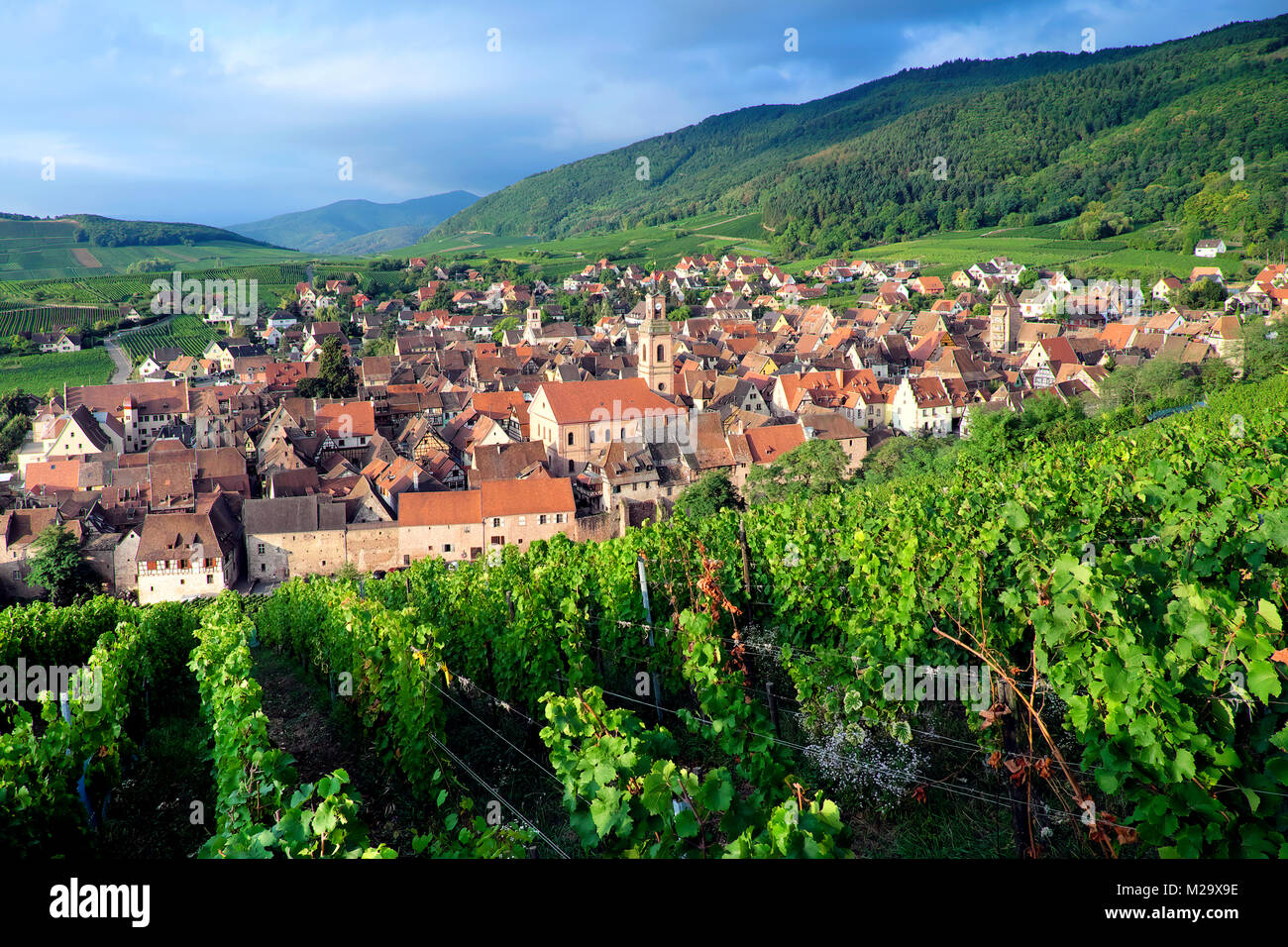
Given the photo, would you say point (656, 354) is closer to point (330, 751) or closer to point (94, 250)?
point (330, 751)

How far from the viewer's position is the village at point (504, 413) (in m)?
39.9

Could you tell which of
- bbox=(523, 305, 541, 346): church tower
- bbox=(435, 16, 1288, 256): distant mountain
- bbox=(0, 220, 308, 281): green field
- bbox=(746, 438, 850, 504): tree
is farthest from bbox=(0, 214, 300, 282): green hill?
bbox=(746, 438, 850, 504): tree

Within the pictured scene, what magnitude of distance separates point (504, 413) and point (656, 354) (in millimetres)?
11652

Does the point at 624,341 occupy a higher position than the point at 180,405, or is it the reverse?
the point at 624,341

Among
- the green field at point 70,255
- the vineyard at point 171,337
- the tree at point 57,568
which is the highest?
the green field at point 70,255

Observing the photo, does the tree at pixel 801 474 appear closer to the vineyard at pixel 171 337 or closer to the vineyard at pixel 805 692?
the vineyard at pixel 805 692

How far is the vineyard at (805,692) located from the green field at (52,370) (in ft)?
240

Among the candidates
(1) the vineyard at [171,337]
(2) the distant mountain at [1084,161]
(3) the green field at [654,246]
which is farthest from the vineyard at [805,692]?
(3) the green field at [654,246]

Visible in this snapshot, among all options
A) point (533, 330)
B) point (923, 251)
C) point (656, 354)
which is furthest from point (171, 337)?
point (923, 251)

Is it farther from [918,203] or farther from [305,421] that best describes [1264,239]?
[305,421]

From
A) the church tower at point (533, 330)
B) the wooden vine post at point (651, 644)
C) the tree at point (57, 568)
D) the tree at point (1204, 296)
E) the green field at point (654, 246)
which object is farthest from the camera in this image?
the green field at point (654, 246)
